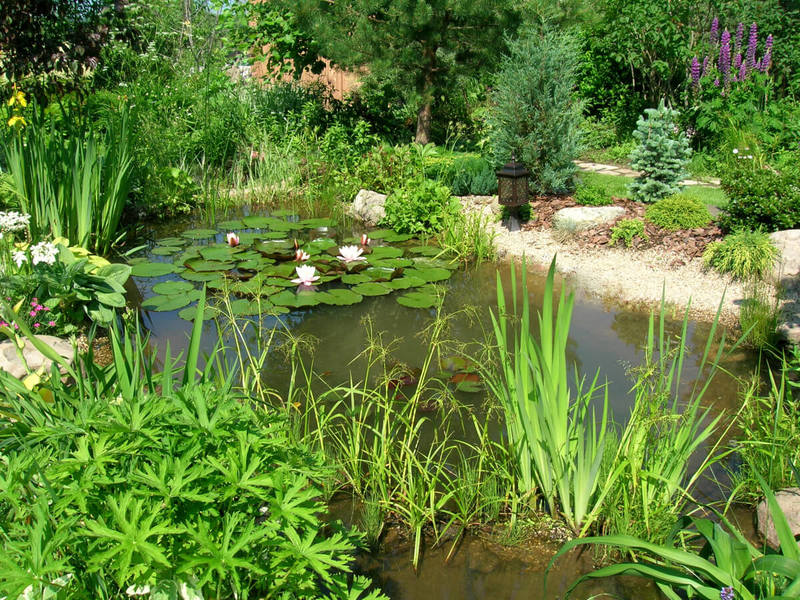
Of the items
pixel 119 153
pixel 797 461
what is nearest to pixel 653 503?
pixel 797 461

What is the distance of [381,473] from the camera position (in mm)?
2537

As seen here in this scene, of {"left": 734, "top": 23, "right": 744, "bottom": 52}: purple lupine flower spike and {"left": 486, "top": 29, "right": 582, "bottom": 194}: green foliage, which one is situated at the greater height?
{"left": 734, "top": 23, "right": 744, "bottom": 52}: purple lupine flower spike

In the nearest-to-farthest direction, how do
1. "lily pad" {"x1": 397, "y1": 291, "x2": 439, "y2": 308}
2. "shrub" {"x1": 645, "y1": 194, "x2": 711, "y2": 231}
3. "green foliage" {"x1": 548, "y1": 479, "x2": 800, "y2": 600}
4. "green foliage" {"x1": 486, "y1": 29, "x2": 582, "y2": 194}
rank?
"green foliage" {"x1": 548, "y1": 479, "x2": 800, "y2": 600} → "lily pad" {"x1": 397, "y1": 291, "x2": 439, "y2": 308} → "shrub" {"x1": 645, "y1": 194, "x2": 711, "y2": 231} → "green foliage" {"x1": 486, "y1": 29, "x2": 582, "y2": 194}

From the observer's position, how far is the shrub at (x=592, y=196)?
20.8 ft

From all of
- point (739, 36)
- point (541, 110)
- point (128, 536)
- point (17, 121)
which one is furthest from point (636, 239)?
point (17, 121)

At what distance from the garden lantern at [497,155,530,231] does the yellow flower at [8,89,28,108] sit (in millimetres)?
4448

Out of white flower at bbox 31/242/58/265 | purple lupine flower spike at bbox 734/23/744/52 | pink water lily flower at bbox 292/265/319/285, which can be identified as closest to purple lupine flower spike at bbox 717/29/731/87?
purple lupine flower spike at bbox 734/23/744/52

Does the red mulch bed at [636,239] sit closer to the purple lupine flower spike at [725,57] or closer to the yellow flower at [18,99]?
the purple lupine flower spike at [725,57]

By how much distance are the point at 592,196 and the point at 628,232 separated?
31.0 inches

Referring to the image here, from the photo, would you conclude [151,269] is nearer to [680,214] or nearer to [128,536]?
[128,536]

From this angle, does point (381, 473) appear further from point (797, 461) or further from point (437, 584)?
point (797, 461)

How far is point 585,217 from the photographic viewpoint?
243 inches

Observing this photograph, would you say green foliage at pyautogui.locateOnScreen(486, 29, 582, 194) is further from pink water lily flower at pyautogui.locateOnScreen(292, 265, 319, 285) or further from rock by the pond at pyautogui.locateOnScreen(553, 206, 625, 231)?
pink water lily flower at pyautogui.locateOnScreen(292, 265, 319, 285)

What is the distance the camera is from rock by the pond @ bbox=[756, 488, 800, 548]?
2.40 m
